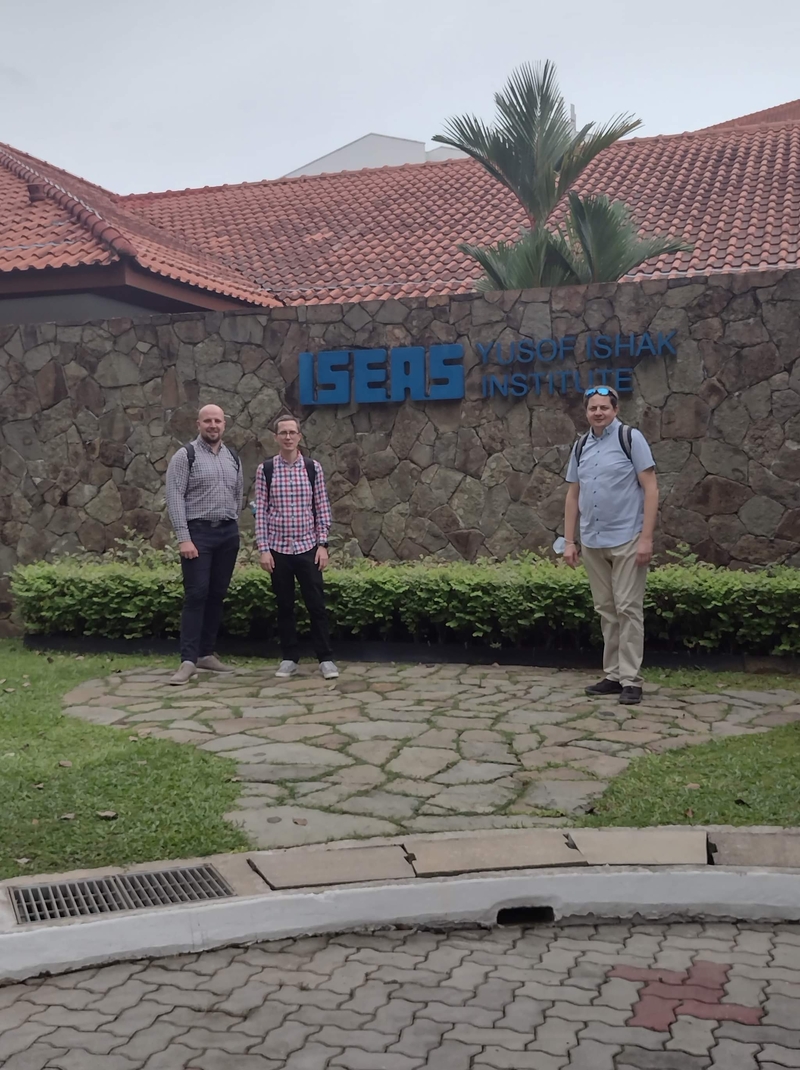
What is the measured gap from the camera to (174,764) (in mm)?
5457

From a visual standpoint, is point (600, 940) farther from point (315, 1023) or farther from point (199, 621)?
point (199, 621)

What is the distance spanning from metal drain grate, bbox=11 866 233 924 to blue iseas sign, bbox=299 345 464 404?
6777 mm

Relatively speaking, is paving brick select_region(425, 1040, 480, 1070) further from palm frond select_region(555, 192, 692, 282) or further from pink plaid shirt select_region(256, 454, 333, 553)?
palm frond select_region(555, 192, 692, 282)

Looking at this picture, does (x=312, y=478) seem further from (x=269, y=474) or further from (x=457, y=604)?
(x=457, y=604)

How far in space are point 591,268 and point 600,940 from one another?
349 inches

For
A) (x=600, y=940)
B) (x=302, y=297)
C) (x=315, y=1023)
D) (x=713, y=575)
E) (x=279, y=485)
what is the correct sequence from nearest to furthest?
(x=315, y=1023) → (x=600, y=940) → (x=279, y=485) → (x=713, y=575) → (x=302, y=297)

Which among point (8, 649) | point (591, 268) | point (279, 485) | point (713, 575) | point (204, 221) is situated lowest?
point (8, 649)

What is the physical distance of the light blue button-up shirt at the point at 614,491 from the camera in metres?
6.81

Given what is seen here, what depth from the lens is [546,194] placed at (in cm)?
1293

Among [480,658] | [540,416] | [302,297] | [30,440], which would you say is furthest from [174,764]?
[302,297]

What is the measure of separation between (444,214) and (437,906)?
16.2 metres

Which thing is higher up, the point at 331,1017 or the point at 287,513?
the point at 287,513

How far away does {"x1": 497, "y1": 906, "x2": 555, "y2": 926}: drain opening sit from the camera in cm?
390

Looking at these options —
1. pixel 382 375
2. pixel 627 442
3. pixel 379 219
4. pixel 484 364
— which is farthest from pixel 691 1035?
pixel 379 219
